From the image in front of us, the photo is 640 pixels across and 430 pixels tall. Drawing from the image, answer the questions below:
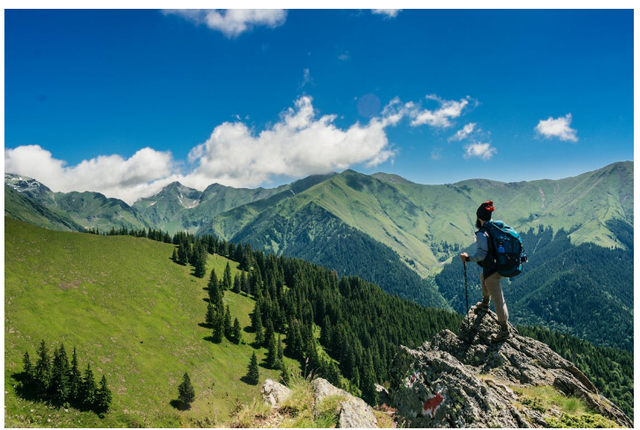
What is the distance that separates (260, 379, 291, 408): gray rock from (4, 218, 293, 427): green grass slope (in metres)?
25.4

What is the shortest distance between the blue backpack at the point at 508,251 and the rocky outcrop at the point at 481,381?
3877mm

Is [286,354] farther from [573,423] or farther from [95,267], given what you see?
[573,423]

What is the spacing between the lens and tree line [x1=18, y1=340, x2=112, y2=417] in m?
44.7

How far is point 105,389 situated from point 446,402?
58547 mm

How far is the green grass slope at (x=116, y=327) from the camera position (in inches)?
2082

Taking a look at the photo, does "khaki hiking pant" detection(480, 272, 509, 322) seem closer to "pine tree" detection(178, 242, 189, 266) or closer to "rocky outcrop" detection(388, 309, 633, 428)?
"rocky outcrop" detection(388, 309, 633, 428)

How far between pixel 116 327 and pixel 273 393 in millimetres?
78666

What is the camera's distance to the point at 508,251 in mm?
11695

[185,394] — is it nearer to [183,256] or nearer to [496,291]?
[496,291]

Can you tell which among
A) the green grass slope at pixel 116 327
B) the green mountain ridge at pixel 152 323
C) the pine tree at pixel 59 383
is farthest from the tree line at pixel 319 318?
the pine tree at pixel 59 383

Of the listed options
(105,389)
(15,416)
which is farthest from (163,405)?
(15,416)

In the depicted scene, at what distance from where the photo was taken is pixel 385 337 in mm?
134875

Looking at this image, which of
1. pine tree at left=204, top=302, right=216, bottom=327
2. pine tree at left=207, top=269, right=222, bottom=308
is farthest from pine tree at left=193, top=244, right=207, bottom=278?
pine tree at left=204, top=302, right=216, bottom=327

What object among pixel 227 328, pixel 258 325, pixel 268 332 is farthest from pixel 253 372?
pixel 258 325
